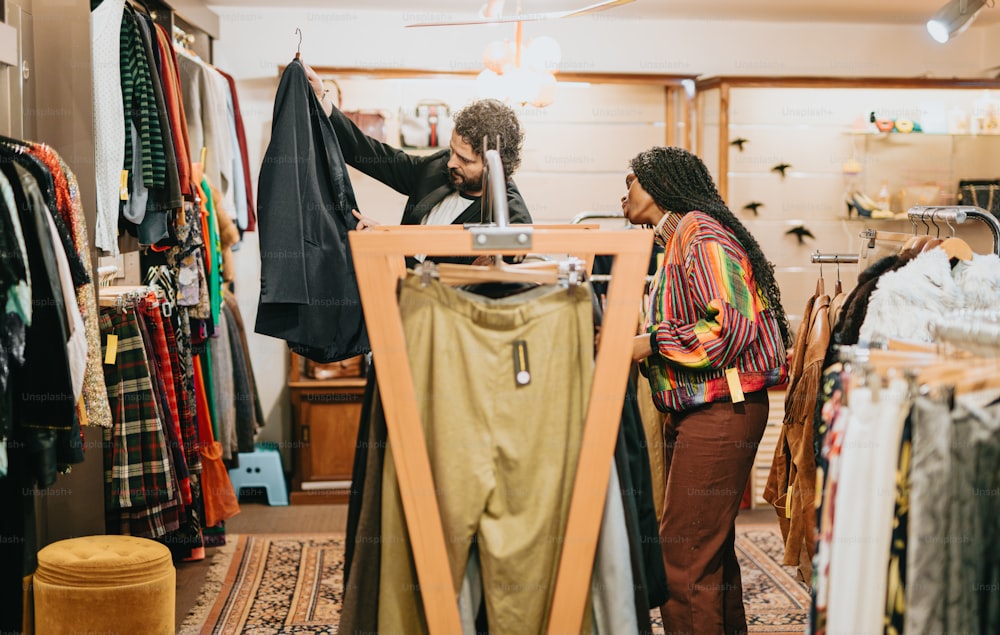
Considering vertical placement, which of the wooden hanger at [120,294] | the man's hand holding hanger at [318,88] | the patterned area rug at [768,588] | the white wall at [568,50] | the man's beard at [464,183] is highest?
the white wall at [568,50]

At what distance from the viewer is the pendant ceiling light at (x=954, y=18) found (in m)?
3.86

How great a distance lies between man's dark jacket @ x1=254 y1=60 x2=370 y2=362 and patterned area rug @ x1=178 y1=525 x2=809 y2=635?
1425 millimetres

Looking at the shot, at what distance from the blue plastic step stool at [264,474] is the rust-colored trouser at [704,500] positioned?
2899 millimetres

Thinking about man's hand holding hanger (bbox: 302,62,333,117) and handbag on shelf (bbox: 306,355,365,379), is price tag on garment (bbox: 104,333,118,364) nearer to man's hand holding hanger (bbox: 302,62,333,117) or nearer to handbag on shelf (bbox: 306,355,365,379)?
man's hand holding hanger (bbox: 302,62,333,117)

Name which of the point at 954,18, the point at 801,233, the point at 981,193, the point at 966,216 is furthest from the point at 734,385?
the point at 981,193

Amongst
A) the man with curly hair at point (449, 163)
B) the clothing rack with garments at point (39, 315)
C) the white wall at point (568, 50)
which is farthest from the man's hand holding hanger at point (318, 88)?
the white wall at point (568, 50)

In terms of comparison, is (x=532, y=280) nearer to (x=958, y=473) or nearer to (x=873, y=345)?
(x=873, y=345)

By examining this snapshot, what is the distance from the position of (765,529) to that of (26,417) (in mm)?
3383

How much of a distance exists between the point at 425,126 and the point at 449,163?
9.30 ft

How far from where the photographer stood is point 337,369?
5.22 meters

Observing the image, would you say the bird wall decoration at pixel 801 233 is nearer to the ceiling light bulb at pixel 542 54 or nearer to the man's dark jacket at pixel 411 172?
the ceiling light bulb at pixel 542 54

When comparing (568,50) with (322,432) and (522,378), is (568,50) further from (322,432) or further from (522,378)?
(522,378)

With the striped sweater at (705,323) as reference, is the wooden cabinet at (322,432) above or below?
below

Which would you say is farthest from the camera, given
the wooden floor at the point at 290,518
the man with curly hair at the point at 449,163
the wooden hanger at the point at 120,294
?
the wooden floor at the point at 290,518
